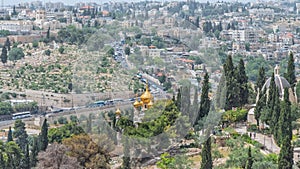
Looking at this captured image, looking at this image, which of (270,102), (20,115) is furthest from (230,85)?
(20,115)

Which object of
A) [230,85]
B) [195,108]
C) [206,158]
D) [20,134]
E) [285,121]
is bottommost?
[20,134]

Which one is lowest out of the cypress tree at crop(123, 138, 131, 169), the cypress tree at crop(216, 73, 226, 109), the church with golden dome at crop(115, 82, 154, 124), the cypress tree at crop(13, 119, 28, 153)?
the cypress tree at crop(13, 119, 28, 153)

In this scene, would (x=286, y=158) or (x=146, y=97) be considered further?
(x=146, y=97)

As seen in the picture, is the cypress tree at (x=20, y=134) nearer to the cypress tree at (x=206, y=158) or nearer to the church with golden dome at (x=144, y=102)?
the church with golden dome at (x=144, y=102)

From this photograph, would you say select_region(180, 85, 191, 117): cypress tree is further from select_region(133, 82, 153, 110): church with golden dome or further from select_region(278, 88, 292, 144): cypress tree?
select_region(278, 88, 292, 144): cypress tree

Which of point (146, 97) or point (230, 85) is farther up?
point (146, 97)

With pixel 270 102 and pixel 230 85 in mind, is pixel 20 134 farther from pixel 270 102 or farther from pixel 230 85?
pixel 270 102

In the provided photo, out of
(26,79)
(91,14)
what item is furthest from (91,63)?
(91,14)

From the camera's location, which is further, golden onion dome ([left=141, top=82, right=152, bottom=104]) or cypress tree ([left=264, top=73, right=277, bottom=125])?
cypress tree ([left=264, top=73, right=277, bottom=125])

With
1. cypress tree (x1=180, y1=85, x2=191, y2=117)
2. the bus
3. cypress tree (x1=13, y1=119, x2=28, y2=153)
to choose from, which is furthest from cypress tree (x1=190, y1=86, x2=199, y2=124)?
the bus

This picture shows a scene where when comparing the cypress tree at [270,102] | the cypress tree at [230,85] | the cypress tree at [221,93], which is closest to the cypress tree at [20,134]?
the cypress tree at [230,85]
